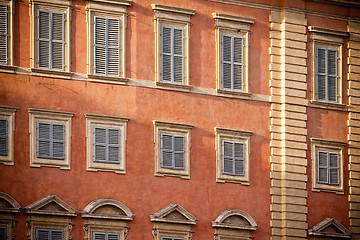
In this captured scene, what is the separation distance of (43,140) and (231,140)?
273 inches

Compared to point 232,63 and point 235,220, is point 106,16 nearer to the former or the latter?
point 232,63

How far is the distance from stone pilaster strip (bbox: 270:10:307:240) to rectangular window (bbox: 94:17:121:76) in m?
6.12

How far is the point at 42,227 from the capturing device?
37531 millimetres

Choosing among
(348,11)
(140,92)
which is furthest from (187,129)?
(348,11)

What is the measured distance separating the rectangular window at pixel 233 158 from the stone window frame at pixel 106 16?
14.6 ft

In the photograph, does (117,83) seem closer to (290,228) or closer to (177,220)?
(177,220)

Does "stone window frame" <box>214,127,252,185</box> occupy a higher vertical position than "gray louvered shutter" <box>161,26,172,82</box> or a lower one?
lower

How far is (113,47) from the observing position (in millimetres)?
39531

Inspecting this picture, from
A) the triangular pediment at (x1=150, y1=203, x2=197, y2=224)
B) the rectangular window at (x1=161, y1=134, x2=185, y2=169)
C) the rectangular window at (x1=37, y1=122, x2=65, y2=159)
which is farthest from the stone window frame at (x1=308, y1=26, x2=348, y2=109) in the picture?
the rectangular window at (x1=37, y1=122, x2=65, y2=159)

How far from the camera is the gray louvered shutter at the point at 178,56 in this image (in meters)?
40.4

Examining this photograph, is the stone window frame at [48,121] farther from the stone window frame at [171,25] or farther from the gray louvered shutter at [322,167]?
the gray louvered shutter at [322,167]

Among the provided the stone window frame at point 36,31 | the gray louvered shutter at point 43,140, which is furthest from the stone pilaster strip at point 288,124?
the gray louvered shutter at point 43,140

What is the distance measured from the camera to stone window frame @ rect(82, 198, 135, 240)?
38.1 meters

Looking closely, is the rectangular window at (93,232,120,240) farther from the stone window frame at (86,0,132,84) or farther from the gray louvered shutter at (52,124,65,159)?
the stone window frame at (86,0,132,84)
